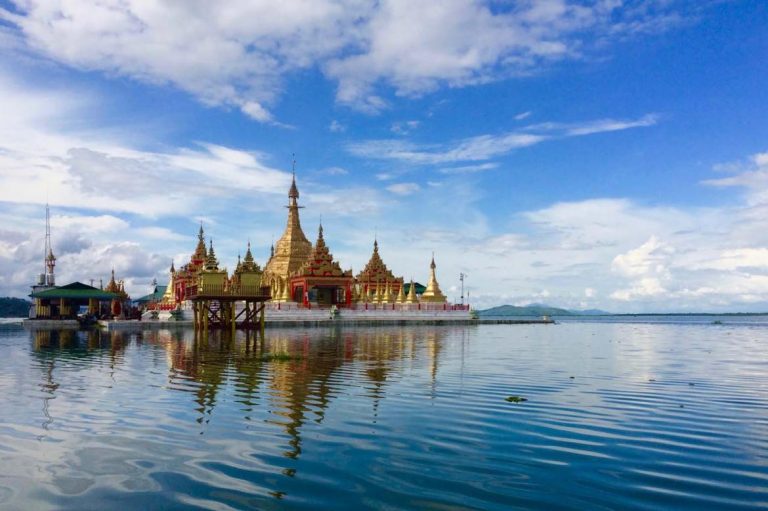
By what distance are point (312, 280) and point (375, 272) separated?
14.9 metres

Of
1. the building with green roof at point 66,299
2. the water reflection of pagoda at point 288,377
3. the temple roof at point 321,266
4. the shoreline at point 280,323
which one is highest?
Result: the temple roof at point 321,266

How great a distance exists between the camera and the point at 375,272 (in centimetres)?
8475

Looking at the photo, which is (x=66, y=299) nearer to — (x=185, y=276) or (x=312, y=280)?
(x=185, y=276)

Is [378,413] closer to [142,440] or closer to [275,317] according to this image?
[142,440]

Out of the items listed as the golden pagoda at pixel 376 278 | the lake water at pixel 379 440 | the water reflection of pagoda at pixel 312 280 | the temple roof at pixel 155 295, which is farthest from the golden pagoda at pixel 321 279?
the lake water at pixel 379 440

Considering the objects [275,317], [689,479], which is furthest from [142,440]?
[275,317]

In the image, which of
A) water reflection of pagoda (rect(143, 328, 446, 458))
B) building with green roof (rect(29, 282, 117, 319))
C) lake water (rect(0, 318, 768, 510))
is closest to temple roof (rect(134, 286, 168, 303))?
building with green roof (rect(29, 282, 117, 319))

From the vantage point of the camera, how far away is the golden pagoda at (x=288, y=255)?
76.8 m

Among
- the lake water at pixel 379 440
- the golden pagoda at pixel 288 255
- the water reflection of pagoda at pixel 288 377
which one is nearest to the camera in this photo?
the lake water at pixel 379 440

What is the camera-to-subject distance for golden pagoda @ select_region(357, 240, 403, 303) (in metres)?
83.3

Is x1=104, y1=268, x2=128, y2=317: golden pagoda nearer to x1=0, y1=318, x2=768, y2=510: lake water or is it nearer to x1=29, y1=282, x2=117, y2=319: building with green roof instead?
x1=29, y1=282, x2=117, y2=319: building with green roof

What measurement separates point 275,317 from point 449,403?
49.3m

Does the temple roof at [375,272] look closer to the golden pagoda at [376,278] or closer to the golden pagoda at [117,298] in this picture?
the golden pagoda at [376,278]

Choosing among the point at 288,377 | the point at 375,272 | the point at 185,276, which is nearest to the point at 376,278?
the point at 375,272
